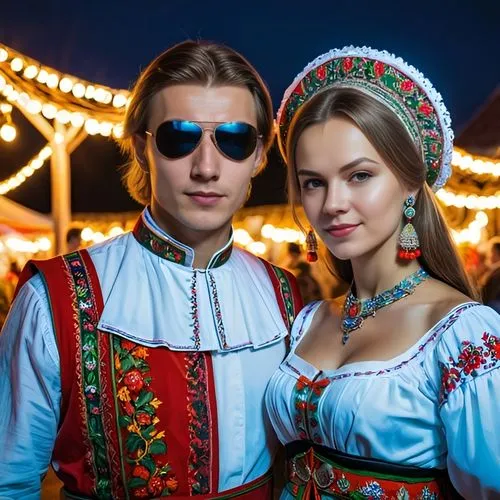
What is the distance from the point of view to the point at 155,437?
1754mm

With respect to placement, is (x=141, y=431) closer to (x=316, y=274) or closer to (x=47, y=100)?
(x=47, y=100)

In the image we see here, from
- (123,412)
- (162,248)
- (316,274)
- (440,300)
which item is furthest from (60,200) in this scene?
(440,300)

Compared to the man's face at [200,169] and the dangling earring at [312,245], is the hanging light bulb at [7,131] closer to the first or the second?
the man's face at [200,169]

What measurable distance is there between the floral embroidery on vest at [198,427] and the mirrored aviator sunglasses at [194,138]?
0.53 metres

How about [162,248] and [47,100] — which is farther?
[47,100]

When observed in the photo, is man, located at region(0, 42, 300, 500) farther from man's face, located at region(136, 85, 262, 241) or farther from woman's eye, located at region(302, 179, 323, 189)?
woman's eye, located at region(302, 179, 323, 189)

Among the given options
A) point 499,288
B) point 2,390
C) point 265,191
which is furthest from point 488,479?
point 265,191

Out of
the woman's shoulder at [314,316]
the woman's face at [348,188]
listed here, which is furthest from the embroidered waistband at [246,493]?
the woman's face at [348,188]

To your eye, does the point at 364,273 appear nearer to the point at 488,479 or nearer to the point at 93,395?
the point at 488,479

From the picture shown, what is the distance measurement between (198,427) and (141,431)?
5.7 inches

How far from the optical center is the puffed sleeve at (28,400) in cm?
172

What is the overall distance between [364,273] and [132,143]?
76cm

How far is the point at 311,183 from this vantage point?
1838 mm

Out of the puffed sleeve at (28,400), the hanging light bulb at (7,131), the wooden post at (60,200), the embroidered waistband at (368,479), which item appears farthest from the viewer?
the wooden post at (60,200)
